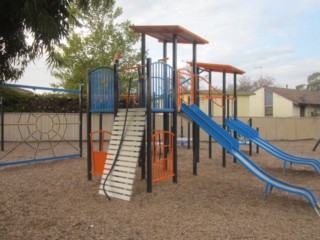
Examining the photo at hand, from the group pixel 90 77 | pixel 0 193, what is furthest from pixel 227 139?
pixel 0 193

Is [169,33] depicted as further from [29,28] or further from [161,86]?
[29,28]

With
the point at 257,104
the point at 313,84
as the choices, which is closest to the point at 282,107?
the point at 257,104

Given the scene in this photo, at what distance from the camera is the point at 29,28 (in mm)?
3215

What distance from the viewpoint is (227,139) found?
6.82 m

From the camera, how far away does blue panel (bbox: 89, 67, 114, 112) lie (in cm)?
670

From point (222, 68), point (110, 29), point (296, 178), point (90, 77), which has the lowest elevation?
point (296, 178)

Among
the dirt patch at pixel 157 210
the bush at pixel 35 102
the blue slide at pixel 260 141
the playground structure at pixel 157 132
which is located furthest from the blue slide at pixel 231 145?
the bush at pixel 35 102

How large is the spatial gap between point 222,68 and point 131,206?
6.13 m

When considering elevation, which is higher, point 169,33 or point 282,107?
point 169,33

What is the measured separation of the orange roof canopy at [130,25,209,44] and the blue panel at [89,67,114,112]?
1.14 m

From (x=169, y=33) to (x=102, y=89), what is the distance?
1.95 meters

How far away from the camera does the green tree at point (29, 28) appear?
2.96 metres

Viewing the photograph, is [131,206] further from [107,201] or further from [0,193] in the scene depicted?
[0,193]

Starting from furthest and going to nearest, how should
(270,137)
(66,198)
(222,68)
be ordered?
(270,137) < (222,68) < (66,198)
